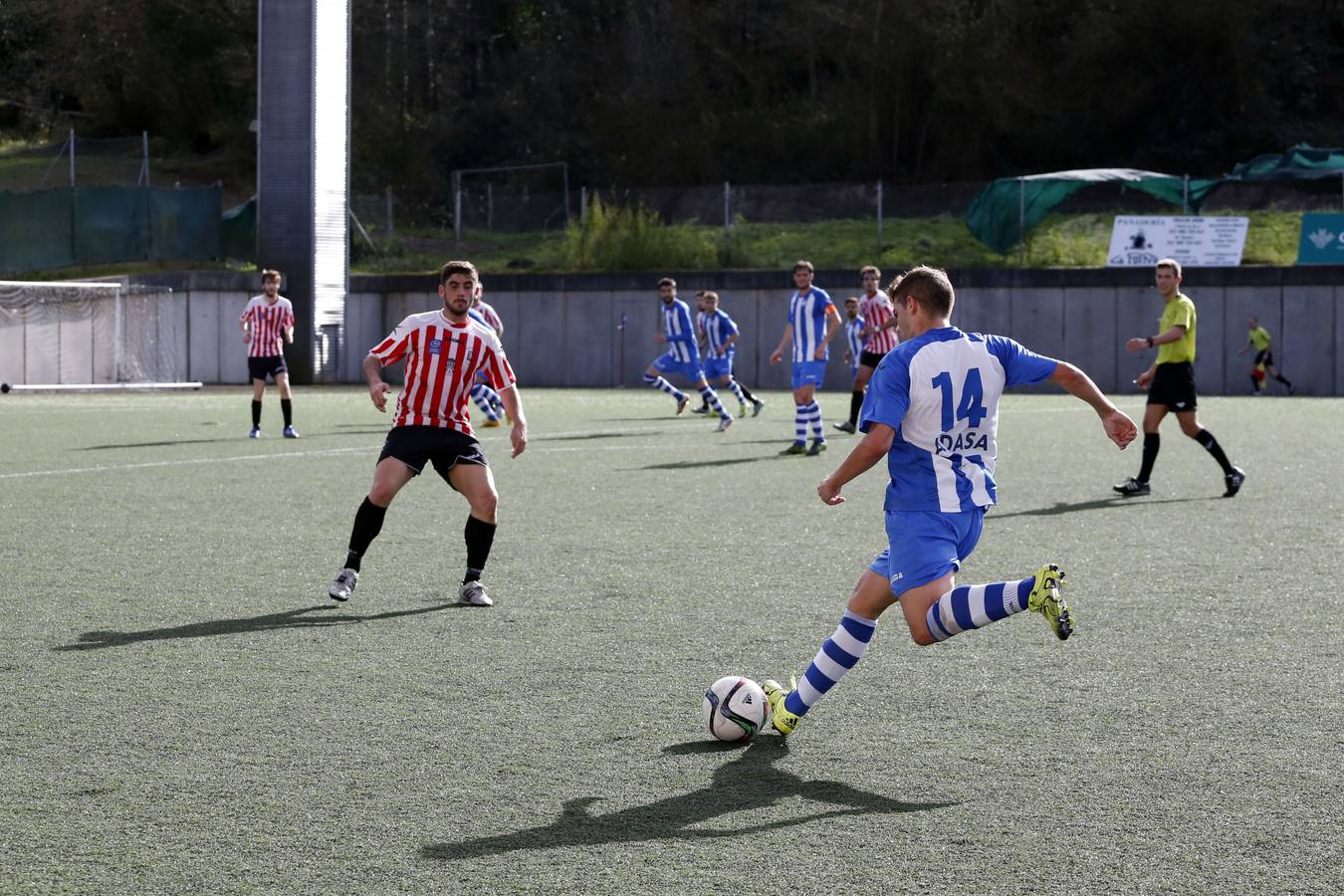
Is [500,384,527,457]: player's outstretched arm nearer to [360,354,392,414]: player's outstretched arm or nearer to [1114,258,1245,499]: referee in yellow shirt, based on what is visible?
[360,354,392,414]: player's outstretched arm

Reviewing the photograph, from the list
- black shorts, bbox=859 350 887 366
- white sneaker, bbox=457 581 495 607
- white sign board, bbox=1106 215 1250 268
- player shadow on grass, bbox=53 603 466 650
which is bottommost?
player shadow on grass, bbox=53 603 466 650

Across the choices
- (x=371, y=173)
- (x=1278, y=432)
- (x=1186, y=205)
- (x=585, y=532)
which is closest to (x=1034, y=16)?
(x=1186, y=205)

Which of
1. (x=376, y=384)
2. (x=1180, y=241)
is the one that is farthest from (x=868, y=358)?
(x=1180, y=241)

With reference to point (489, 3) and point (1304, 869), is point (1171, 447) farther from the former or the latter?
point (489, 3)

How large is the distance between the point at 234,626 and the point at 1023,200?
1182 inches

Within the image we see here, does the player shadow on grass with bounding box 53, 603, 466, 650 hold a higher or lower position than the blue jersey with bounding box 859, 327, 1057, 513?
lower

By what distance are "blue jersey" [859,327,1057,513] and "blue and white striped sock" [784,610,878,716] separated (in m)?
0.38

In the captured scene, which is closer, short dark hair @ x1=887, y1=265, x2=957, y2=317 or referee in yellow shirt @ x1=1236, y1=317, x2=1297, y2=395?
short dark hair @ x1=887, y1=265, x2=957, y2=317

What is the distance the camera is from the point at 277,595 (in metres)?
8.29

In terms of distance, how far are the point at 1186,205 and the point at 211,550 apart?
28695mm

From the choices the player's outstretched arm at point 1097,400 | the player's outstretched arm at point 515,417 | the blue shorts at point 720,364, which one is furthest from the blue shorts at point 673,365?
the player's outstretched arm at point 1097,400

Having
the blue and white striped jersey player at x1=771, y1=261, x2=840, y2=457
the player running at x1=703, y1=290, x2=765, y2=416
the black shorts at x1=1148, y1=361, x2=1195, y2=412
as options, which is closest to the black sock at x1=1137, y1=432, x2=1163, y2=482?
the black shorts at x1=1148, y1=361, x2=1195, y2=412

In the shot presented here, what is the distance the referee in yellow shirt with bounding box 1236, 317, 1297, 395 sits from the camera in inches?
1278

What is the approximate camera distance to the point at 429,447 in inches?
324
